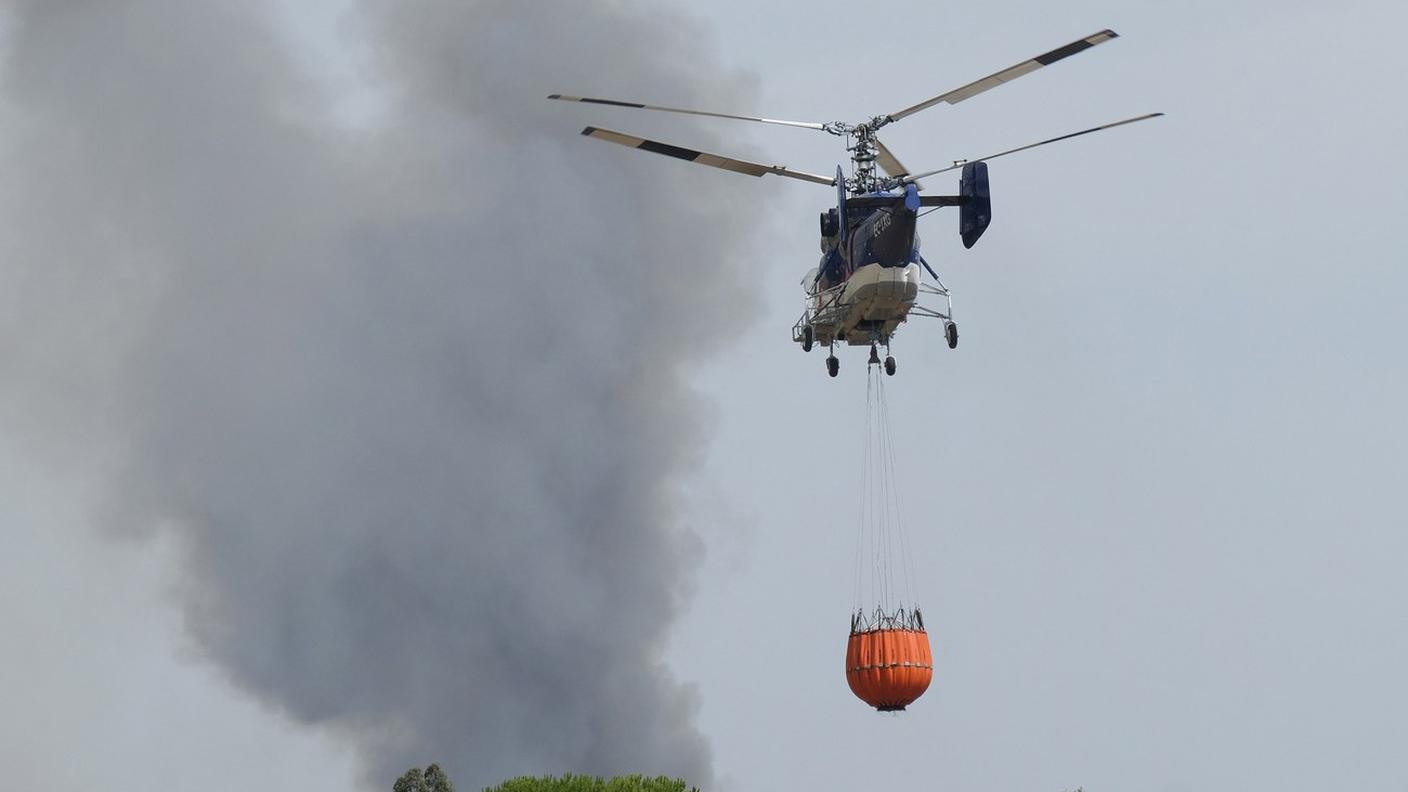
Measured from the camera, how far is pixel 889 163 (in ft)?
211

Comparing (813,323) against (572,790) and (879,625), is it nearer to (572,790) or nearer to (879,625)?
→ (879,625)

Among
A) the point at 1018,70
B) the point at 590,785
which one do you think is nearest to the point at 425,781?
the point at 590,785

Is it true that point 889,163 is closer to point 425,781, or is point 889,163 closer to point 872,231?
point 872,231

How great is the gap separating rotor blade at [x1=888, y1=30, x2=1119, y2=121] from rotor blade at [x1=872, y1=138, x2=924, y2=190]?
184 inches

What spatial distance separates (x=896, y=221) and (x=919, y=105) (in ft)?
11.7

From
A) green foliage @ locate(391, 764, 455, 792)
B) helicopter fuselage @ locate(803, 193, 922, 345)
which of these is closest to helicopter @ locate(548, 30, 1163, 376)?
helicopter fuselage @ locate(803, 193, 922, 345)

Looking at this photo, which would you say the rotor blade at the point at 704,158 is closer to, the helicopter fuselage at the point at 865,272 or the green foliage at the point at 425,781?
the helicopter fuselage at the point at 865,272

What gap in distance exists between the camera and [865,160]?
63688 mm

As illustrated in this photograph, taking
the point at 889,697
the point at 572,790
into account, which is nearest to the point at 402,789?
the point at 572,790

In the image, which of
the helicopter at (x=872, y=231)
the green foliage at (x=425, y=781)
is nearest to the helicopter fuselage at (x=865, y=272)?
the helicopter at (x=872, y=231)

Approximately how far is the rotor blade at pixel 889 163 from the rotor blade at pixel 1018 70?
184 inches

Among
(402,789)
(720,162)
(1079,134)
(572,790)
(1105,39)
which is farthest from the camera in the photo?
(402,789)

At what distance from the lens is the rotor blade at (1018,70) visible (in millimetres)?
52250

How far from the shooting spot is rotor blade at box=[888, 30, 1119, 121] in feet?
171
